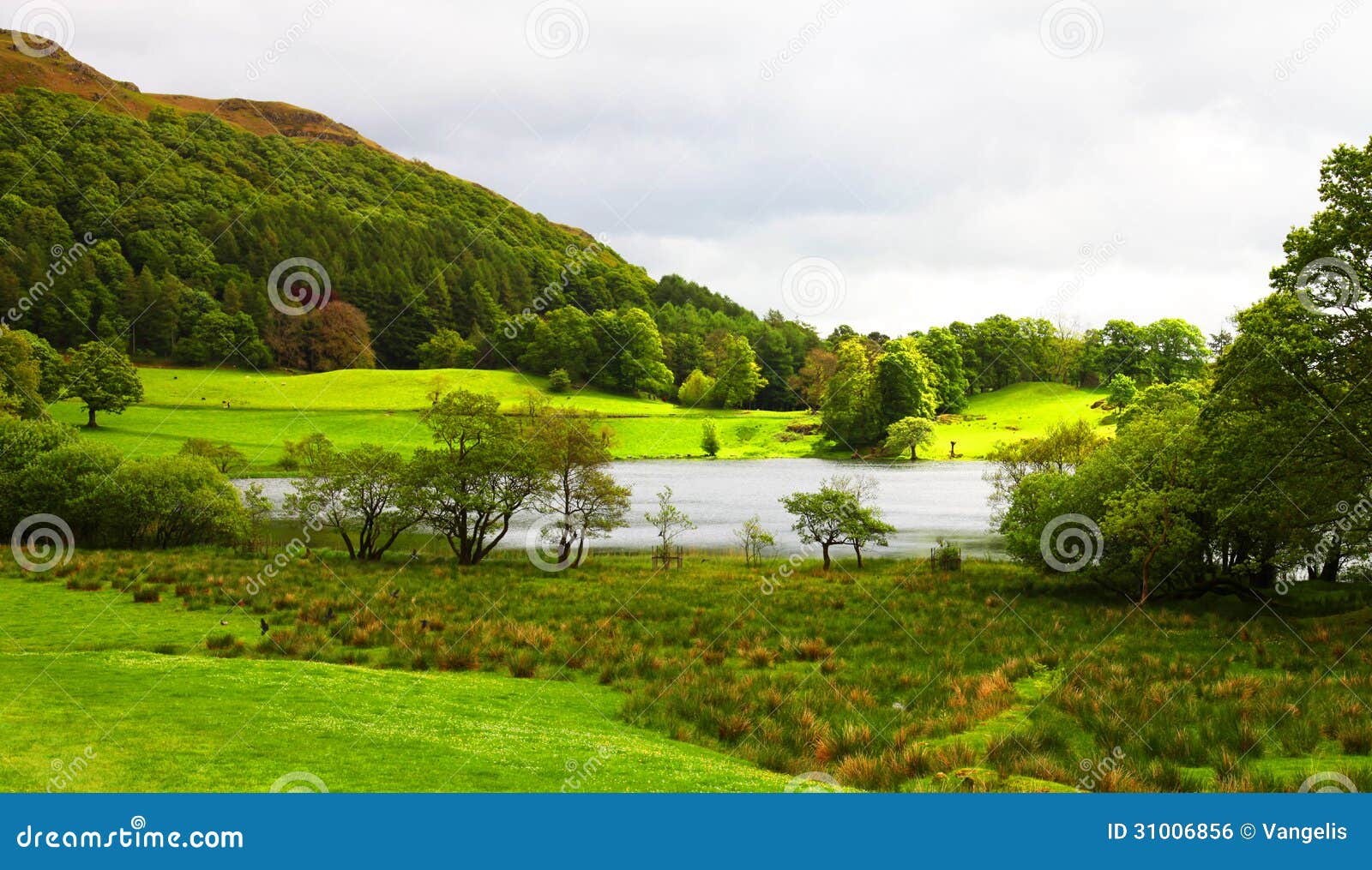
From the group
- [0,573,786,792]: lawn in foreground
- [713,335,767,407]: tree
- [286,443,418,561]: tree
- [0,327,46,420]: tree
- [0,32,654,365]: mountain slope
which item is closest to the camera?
→ [0,573,786,792]: lawn in foreground

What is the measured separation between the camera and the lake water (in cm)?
4234

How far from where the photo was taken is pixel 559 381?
103562 mm

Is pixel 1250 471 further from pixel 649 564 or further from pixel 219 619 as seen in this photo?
pixel 219 619

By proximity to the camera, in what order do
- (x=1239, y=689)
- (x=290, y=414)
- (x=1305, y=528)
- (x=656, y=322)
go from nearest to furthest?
(x=1239, y=689) < (x=1305, y=528) < (x=290, y=414) < (x=656, y=322)

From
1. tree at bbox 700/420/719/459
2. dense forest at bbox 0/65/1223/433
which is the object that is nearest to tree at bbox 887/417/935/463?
dense forest at bbox 0/65/1223/433

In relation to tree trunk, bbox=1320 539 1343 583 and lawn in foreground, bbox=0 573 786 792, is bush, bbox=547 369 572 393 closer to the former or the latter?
tree trunk, bbox=1320 539 1343 583

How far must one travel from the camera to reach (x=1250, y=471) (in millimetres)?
20734

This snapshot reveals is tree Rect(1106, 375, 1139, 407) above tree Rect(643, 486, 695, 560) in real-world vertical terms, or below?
above

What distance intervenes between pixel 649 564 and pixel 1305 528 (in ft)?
73.9

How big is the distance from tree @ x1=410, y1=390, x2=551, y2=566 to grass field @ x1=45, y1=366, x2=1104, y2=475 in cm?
3223

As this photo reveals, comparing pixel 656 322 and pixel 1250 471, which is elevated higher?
pixel 656 322

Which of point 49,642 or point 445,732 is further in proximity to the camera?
point 49,642

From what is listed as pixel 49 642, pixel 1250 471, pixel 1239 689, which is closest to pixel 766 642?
pixel 1239 689

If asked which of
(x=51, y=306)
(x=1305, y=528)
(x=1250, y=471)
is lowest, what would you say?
(x=1305, y=528)
